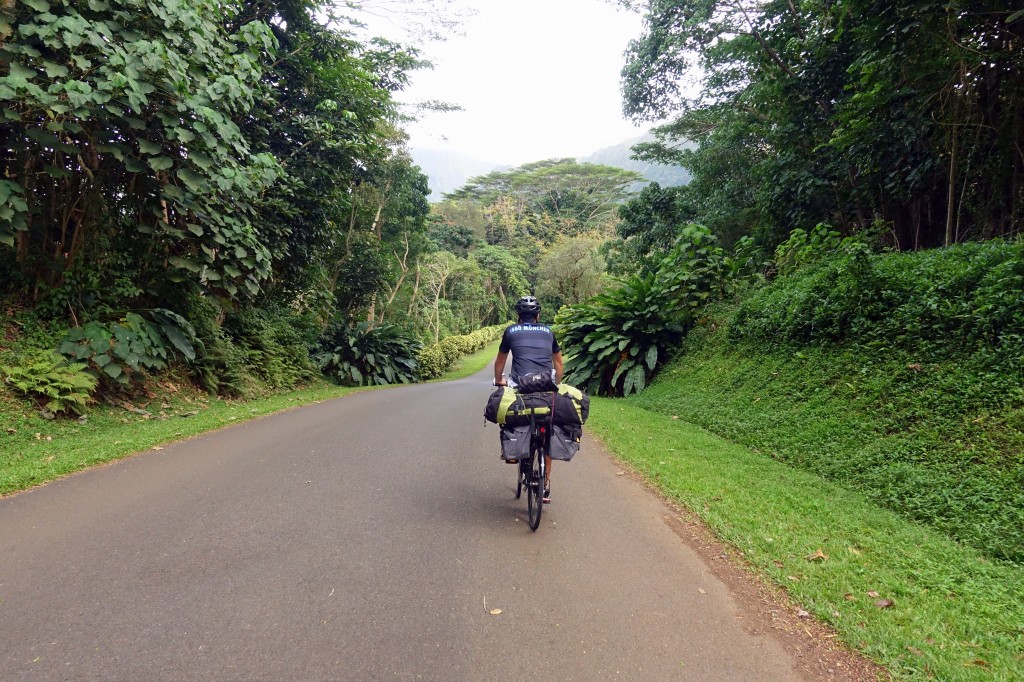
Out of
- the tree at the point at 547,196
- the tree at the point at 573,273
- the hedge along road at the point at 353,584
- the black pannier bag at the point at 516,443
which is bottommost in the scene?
the hedge along road at the point at 353,584

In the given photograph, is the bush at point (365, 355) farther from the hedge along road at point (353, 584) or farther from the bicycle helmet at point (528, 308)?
the bicycle helmet at point (528, 308)

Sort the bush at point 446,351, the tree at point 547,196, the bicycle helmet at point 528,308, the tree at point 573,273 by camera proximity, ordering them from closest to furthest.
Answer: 1. the bicycle helmet at point 528,308
2. the bush at point 446,351
3. the tree at point 573,273
4. the tree at point 547,196

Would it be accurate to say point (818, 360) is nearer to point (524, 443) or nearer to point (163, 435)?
point (524, 443)

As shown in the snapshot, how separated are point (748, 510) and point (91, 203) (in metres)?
10.2

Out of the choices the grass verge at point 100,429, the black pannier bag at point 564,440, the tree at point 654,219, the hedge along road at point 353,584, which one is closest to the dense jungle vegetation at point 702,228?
the grass verge at point 100,429

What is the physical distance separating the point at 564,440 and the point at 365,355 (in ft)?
53.4

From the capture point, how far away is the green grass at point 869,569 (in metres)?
2.82

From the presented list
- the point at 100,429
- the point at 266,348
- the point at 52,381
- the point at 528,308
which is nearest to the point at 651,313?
the point at 528,308

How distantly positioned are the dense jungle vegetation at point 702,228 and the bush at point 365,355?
4.71 feet

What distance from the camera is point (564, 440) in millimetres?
4582

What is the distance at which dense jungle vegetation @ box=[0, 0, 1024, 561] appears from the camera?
5988 mm

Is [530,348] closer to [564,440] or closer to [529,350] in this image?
[529,350]

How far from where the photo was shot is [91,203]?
348 inches

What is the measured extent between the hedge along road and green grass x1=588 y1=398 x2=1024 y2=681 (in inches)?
16.3
